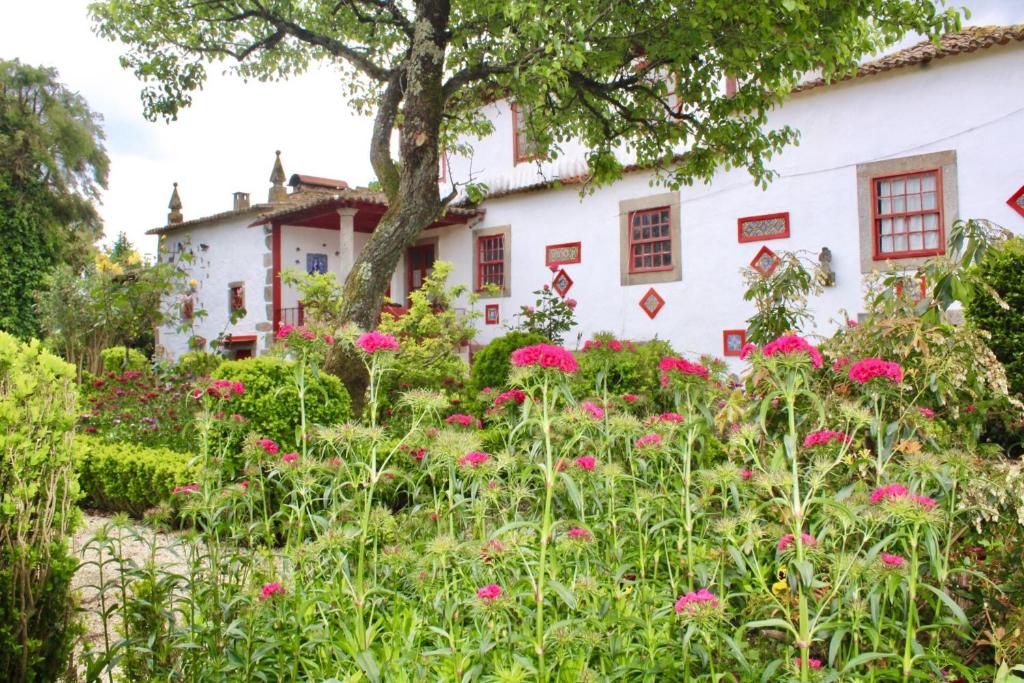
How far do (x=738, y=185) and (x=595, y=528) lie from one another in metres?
9.89

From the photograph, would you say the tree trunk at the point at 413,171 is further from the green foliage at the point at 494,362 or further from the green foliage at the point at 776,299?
the green foliage at the point at 776,299

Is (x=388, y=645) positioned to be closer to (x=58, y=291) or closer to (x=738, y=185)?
(x=738, y=185)

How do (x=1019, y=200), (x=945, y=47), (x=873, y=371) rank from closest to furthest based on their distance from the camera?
(x=873, y=371) → (x=1019, y=200) → (x=945, y=47)

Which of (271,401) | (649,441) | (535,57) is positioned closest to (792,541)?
(649,441)

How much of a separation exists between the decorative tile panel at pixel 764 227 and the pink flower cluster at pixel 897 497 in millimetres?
9527

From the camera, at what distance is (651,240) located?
42.0ft

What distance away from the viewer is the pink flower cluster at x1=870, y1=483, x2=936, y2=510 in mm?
2039

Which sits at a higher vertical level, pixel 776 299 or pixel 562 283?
pixel 562 283

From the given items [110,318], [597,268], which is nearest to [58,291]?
[110,318]

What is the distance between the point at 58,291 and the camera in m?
15.3

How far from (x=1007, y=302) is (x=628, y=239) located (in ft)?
25.1

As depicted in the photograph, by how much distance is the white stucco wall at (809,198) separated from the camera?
368 inches

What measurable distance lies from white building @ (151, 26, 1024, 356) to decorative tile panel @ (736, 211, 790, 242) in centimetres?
2

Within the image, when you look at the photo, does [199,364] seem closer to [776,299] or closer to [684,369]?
[776,299]
